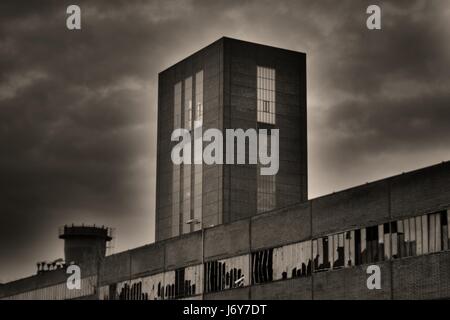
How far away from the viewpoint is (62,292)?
86.6 m

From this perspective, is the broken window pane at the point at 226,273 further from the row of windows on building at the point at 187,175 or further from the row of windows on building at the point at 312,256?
the row of windows on building at the point at 187,175

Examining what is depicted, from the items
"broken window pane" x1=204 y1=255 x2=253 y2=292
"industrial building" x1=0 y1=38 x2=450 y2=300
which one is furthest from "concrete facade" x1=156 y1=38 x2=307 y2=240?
"broken window pane" x1=204 y1=255 x2=253 y2=292

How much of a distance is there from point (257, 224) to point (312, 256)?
22.6 feet

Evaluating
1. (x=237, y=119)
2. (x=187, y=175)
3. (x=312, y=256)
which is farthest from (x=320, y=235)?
(x=187, y=175)

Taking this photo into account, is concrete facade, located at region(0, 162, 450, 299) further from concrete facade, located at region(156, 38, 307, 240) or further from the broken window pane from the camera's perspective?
concrete facade, located at region(156, 38, 307, 240)

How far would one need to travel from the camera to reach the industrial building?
45.9 meters

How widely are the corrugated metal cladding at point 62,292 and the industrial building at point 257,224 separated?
135mm

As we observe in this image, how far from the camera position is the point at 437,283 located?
4381cm

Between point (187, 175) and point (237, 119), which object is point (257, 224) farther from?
point (187, 175)

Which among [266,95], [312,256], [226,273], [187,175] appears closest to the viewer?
[312,256]

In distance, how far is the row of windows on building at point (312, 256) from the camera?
44.9m

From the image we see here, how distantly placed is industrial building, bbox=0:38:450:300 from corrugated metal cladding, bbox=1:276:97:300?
135 millimetres

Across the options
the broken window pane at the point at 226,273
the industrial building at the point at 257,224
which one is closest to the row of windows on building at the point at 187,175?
the industrial building at the point at 257,224
